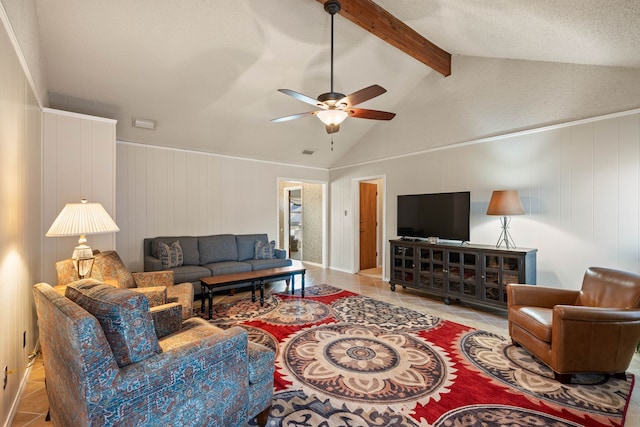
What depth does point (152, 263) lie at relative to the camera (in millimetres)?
4547

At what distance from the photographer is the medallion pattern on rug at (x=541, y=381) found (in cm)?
216

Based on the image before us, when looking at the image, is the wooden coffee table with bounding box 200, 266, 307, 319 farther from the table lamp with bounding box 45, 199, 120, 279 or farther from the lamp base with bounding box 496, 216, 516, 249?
the lamp base with bounding box 496, 216, 516, 249

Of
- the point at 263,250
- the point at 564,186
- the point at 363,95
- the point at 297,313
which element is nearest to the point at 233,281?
the point at 297,313

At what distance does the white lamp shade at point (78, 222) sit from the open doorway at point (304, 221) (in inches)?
196

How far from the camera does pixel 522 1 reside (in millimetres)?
2445

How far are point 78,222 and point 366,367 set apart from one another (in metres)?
2.69

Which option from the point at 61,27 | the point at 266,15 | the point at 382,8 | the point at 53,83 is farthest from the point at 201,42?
the point at 382,8

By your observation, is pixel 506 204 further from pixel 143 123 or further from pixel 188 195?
pixel 143 123

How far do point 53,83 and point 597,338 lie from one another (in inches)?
233

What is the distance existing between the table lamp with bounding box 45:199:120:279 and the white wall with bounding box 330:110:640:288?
4706 mm

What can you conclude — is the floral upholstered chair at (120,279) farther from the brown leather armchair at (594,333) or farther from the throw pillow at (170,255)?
the brown leather armchair at (594,333)

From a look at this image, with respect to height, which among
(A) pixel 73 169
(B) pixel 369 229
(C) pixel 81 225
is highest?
(A) pixel 73 169

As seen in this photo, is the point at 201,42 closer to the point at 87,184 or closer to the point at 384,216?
the point at 87,184

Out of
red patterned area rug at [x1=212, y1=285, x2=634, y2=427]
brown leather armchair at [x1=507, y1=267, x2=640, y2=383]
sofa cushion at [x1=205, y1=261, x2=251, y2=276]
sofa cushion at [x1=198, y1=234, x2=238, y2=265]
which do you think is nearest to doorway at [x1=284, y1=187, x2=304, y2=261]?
sofa cushion at [x1=198, y1=234, x2=238, y2=265]
